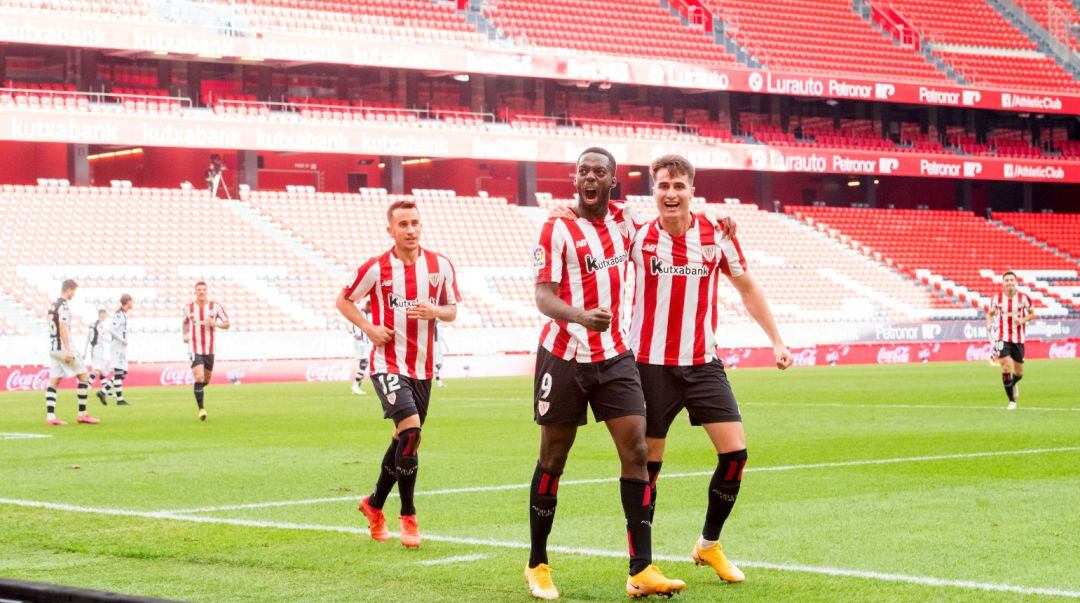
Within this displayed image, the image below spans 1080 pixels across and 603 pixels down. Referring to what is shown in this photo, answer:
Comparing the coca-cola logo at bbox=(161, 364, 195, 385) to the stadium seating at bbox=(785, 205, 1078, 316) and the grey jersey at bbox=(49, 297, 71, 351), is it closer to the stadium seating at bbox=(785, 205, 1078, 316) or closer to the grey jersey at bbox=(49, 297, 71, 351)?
the grey jersey at bbox=(49, 297, 71, 351)


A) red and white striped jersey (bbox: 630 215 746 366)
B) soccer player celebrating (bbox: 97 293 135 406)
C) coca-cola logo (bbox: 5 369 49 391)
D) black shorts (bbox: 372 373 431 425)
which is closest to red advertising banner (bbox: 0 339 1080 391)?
coca-cola logo (bbox: 5 369 49 391)

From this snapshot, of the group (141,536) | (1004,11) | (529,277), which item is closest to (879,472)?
(141,536)

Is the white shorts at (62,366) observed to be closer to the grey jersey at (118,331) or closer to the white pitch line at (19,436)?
the white pitch line at (19,436)

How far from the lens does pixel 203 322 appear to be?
2170 cm

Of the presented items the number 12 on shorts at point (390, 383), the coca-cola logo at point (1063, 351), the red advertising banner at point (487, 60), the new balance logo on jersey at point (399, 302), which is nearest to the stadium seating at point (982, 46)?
the red advertising banner at point (487, 60)

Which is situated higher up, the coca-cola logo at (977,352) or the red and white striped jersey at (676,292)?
the red and white striped jersey at (676,292)

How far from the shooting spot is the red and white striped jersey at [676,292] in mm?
7633

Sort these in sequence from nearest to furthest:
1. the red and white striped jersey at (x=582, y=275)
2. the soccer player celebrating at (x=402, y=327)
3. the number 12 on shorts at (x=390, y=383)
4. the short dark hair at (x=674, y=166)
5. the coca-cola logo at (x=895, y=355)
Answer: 1. the red and white striped jersey at (x=582, y=275)
2. the short dark hair at (x=674, y=166)
3. the soccer player celebrating at (x=402, y=327)
4. the number 12 on shorts at (x=390, y=383)
5. the coca-cola logo at (x=895, y=355)

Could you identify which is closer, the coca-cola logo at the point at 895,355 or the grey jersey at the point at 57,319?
the grey jersey at the point at 57,319

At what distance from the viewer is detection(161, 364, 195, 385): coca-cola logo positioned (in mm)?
33594

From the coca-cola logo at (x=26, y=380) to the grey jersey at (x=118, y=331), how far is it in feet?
15.4

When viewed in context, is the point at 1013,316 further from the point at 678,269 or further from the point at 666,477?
the point at 678,269

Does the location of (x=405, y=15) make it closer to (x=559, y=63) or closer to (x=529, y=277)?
(x=559, y=63)

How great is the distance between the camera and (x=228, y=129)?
4238 cm
